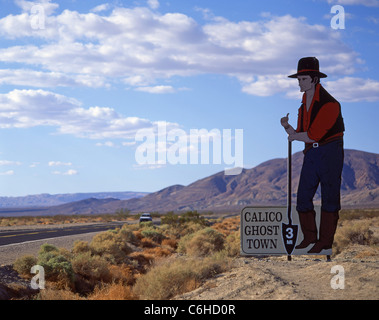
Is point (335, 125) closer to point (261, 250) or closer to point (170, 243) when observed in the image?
point (261, 250)

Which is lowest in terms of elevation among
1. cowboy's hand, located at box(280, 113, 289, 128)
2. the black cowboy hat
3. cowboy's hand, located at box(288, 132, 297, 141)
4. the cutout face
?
cowboy's hand, located at box(288, 132, 297, 141)

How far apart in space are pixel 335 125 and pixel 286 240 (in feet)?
10.9

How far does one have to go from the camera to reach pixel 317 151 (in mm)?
11898

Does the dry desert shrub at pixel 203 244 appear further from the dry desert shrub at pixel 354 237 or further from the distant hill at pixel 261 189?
the distant hill at pixel 261 189

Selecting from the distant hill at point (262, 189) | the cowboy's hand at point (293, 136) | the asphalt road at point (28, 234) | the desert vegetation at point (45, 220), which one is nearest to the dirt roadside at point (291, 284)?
the cowboy's hand at point (293, 136)

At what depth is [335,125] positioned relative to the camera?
38.6 feet

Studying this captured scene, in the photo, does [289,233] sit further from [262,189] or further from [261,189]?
[261,189]

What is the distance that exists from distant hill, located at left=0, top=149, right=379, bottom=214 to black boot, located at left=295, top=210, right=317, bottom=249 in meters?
97.5

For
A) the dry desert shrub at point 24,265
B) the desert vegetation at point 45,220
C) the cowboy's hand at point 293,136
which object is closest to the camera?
the cowboy's hand at point 293,136

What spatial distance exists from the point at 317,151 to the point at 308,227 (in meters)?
2.07

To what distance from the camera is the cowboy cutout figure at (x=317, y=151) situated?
11773mm

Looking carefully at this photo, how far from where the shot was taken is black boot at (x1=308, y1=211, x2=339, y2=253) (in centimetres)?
1216

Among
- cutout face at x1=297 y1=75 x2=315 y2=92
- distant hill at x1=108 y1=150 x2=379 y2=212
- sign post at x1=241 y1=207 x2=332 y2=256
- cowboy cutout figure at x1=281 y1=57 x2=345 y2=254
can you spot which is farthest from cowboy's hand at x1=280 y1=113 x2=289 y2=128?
distant hill at x1=108 y1=150 x2=379 y2=212

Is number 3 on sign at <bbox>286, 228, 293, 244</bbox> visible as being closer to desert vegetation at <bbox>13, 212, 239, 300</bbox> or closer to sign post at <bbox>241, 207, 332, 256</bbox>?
sign post at <bbox>241, 207, 332, 256</bbox>
